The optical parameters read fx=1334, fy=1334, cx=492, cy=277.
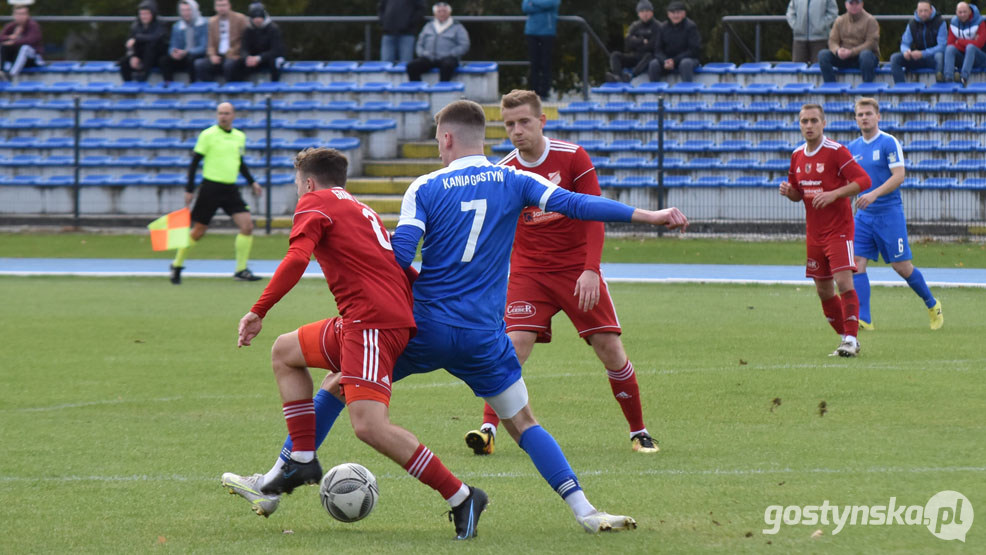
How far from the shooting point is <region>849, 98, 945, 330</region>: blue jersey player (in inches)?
482

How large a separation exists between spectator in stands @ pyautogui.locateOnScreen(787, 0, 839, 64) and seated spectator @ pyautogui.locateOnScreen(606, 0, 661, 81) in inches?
96.4

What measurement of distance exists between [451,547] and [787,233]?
1683 cm

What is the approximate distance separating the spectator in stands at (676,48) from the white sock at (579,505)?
1928 centimetres

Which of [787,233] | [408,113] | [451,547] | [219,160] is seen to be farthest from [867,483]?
[408,113]

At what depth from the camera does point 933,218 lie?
69.7ft

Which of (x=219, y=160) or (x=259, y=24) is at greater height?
(x=259, y=24)

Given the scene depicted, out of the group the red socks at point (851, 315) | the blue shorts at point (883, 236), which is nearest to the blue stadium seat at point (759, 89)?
the blue shorts at point (883, 236)

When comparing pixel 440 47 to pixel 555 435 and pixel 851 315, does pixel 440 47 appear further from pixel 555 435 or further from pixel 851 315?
pixel 555 435

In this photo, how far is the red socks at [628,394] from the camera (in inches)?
295

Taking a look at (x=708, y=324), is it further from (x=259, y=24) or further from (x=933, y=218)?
(x=259, y=24)

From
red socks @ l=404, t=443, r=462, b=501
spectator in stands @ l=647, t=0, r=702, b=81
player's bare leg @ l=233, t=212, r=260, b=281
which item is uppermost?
spectator in stands @ l=647, t=0, r=702, b=81

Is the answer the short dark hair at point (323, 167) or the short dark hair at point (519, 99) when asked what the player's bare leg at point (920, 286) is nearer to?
the short dark hair at point (519, 99)

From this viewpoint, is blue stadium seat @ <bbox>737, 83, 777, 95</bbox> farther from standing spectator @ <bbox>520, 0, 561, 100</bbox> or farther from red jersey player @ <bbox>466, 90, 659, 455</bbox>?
red jersey player @ <bbox>466, 90, 659, 455</bbox>

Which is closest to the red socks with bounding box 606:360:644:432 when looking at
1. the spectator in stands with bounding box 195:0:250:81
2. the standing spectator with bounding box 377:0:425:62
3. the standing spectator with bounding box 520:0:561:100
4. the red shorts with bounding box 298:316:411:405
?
the red shorts with bounding box 298:316:411:405
